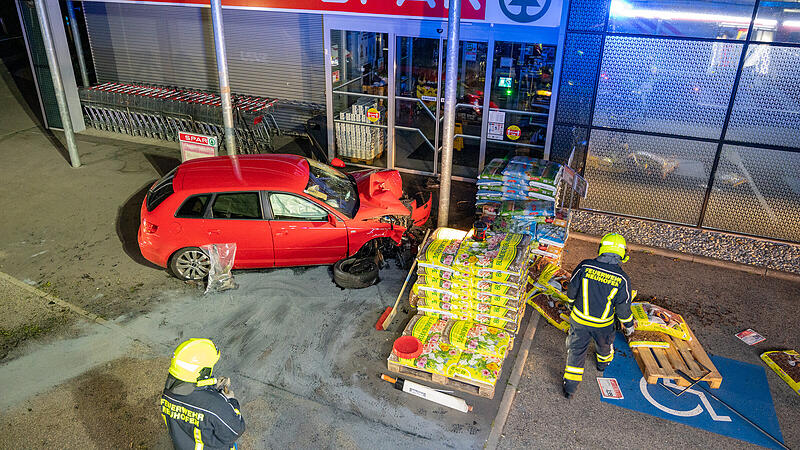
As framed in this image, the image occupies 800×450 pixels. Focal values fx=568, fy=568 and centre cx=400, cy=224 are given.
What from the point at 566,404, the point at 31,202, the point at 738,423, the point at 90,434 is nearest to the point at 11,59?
the point at 31,202

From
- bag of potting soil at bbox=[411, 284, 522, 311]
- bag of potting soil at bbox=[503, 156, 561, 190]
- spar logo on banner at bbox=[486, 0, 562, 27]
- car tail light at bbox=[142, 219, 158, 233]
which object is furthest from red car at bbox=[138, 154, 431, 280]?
spar logo on banner at bbox=[486, 0, 562, 27]

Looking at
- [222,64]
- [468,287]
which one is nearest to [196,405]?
[468,287]

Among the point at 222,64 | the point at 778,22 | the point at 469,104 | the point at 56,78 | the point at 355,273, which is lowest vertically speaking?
the point at 355,273

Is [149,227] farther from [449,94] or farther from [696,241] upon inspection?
[696,241]

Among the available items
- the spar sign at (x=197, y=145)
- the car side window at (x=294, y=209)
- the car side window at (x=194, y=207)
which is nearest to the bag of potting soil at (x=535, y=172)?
the car side window at (x=294, y=209)

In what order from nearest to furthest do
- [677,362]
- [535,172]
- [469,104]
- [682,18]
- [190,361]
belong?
[190,361], [677,362], [682,18], [535,172], [469,104]

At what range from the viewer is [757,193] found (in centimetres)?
932

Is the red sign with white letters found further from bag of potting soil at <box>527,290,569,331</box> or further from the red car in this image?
bag of potting soil at <box>527,290,569,331</box>

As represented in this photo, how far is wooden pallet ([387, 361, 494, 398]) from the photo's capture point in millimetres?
6543

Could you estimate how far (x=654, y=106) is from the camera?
9.41m

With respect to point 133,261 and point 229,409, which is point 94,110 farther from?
point 229,409

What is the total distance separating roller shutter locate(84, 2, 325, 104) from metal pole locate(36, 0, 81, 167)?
3582mm

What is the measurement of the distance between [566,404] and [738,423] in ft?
6.22

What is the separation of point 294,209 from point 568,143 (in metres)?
5.09
